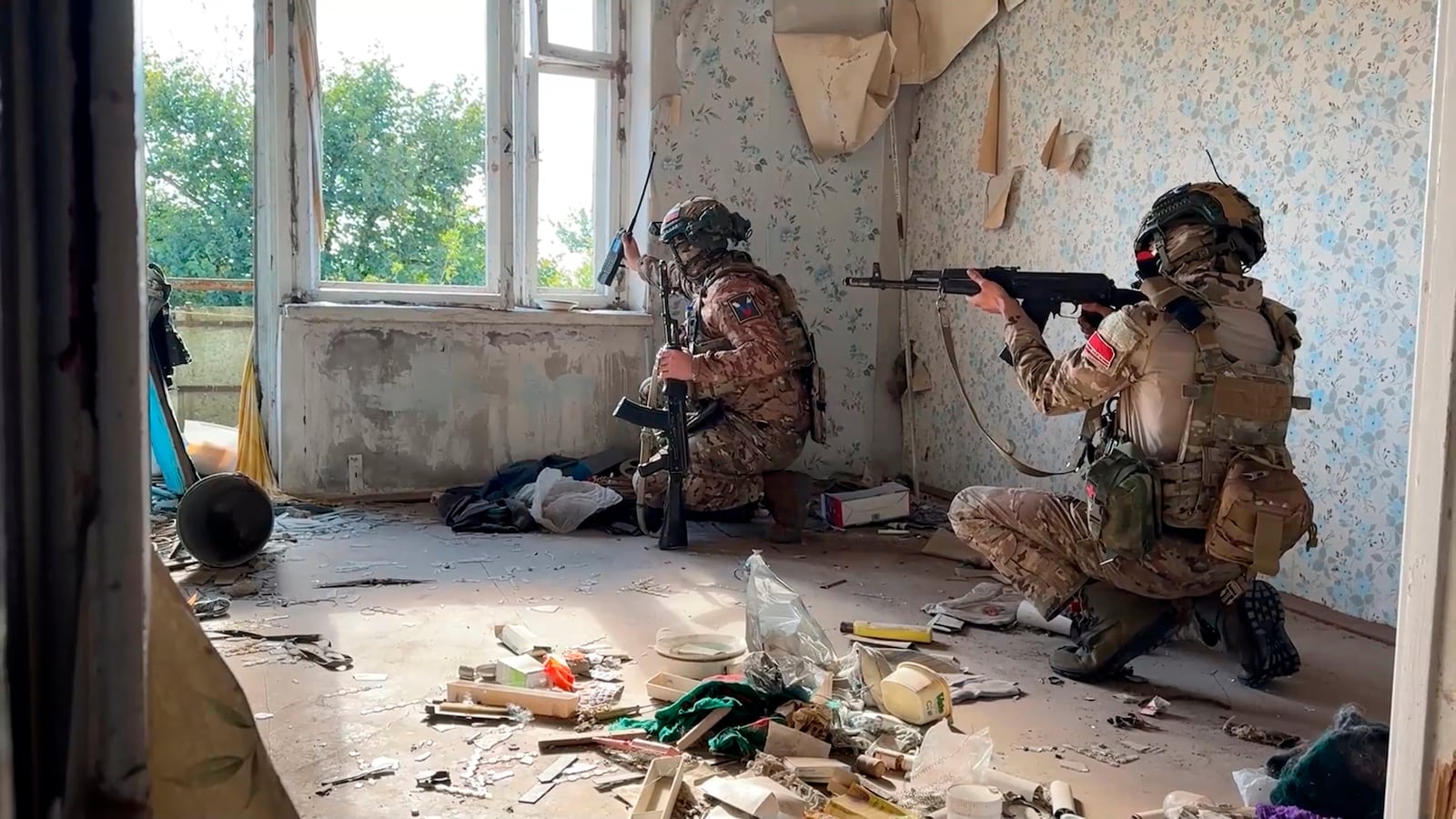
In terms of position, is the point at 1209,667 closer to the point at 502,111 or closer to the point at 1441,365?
the point at 1441,365

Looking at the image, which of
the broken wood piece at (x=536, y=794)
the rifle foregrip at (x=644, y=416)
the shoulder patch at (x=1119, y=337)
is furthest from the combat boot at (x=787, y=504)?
the broken wood piece at (x=536, y=794)

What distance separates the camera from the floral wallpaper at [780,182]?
215 inches

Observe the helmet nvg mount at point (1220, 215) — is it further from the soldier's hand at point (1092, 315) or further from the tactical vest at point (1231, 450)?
the soldier's hand at point (1092, 315)

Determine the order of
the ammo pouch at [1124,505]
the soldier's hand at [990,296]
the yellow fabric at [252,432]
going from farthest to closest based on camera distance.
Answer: the yellow fabric at [252,432] → the soldier's hand at [990,296] → the ammo pouch at [1124,505]

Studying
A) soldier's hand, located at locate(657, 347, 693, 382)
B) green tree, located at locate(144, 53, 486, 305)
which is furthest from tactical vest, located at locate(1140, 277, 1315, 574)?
green tree, located at locate(144, 53, 486, 305)

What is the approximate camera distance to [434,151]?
5.25 metres

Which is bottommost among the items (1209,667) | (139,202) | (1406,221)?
(1209,667)

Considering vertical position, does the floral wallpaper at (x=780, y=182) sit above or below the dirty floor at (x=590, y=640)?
above

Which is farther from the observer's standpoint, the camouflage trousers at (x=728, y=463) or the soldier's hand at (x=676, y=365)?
the camouflage trousers at (x=728, y=463)

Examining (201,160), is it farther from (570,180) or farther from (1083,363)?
(1083,363)

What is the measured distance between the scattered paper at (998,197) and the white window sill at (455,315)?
6.07 ft

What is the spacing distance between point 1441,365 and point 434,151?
4.94 metres

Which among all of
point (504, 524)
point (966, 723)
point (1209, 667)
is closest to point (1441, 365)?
point (966, 723)

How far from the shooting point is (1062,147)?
477 cm
